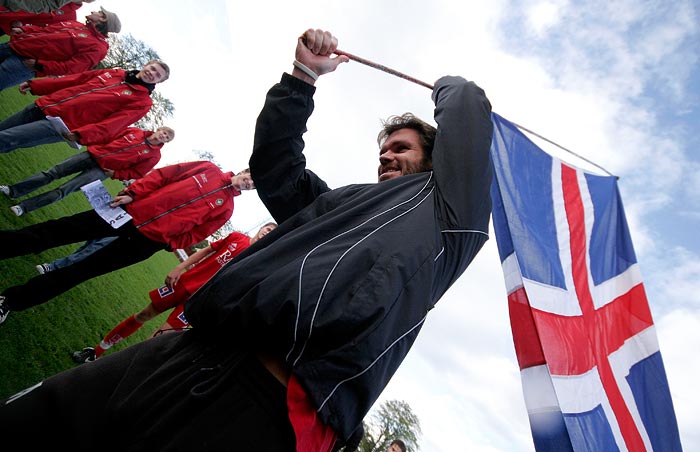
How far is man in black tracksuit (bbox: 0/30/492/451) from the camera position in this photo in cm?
112

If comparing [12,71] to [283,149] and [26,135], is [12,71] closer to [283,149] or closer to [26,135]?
[26,135]

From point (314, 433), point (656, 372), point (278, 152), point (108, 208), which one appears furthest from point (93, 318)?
point (656, 372)

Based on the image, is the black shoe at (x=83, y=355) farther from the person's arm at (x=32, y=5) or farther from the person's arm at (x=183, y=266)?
the person's arm at (x=32, y=5)

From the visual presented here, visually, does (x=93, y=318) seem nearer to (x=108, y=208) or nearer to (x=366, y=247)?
(x=108, y=208)

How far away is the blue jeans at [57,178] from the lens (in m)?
4.96

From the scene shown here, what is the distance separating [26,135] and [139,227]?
1.75 m

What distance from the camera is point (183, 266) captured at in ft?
15.5

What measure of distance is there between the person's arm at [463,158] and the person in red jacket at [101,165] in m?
4.72

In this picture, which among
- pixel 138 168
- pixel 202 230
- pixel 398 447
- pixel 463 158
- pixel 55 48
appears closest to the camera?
pixel 463 158

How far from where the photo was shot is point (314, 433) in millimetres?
1146

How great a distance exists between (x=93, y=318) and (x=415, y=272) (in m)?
4.91

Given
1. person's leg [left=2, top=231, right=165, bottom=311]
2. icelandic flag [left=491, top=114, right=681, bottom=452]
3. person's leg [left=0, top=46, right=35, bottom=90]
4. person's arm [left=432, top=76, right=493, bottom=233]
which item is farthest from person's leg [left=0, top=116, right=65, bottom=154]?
icelandic flag [left=491, top=114, right=681, bottom=452]

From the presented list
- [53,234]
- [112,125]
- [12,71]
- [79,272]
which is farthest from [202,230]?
[12,71]

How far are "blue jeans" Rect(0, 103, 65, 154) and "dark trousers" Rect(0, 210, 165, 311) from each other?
1405 mm
